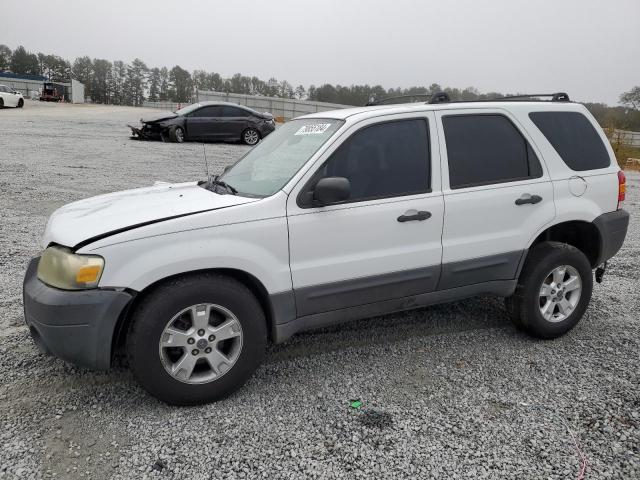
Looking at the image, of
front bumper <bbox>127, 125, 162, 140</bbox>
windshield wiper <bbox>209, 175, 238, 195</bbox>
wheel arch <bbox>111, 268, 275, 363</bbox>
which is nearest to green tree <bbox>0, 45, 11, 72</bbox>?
front bumper <bbox>127, 125, 162, 140</bbox>

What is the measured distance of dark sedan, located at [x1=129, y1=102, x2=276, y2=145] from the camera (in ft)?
57.9

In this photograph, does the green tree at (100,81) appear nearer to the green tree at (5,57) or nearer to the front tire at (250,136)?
the green tree at (5,57)

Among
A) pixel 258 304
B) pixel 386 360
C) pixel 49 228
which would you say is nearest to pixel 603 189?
pixel 386 360

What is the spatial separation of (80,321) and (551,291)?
3407 mm

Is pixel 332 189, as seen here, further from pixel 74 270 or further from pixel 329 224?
pixel 74 270

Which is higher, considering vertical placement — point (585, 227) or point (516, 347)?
point (585, 227)

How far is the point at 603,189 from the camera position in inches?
163

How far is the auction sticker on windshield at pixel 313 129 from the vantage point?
355 centimetres

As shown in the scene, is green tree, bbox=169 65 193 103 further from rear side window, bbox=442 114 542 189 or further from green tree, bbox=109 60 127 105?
rear side window, bbox=442 114 542 189

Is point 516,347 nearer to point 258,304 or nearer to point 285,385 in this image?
point 285,385

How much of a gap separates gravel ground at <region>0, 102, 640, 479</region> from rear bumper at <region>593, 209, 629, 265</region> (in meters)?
0.68

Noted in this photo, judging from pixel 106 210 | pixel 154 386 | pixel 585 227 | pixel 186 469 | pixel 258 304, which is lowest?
→ pixel 186 469

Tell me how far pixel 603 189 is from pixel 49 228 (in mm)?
4183

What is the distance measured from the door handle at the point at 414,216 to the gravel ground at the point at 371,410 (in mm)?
1065
